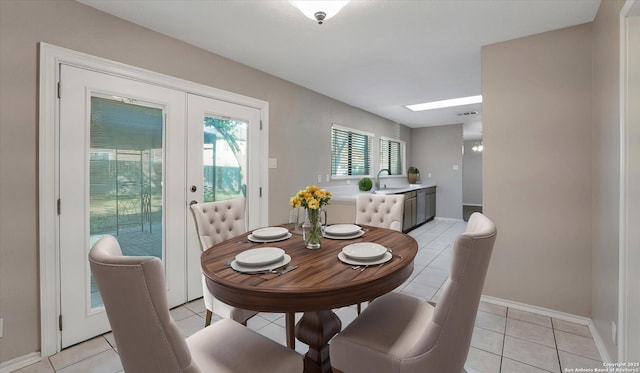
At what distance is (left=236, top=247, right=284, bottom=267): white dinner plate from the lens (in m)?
1.27

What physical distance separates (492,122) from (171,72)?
2.95 meters

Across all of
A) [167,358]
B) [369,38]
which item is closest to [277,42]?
[369,38]

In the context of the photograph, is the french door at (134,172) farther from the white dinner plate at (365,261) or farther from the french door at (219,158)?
the white dinner plate at (365,261)

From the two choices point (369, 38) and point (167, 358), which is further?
point (369, 38)

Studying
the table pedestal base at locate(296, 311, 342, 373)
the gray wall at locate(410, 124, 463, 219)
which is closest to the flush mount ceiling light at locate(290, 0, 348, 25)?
the table pedestal base at locate(296, 311, 342, 373)

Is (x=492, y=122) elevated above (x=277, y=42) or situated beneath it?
situated beneath

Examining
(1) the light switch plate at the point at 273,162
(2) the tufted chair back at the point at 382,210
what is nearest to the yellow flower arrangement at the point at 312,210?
(2) the tufted chair back at the point at 382,210

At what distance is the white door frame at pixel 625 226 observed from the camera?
1476mm

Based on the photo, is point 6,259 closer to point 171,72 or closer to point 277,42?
point 171,72

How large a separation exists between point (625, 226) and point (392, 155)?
5223 millimetres

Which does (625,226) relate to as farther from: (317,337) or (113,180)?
(113,180)

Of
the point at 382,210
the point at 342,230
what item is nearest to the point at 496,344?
the point at 382,210

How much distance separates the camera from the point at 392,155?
667 cm

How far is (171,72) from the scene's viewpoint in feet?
8.29
